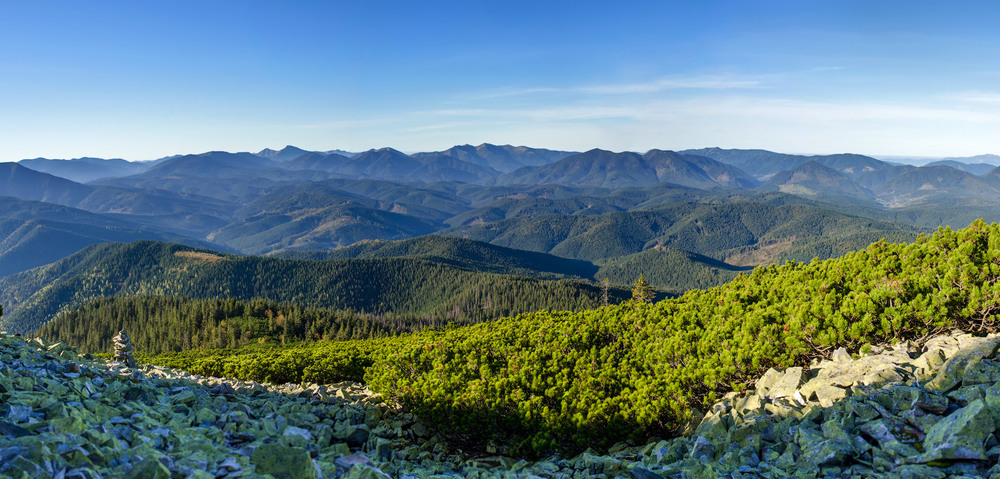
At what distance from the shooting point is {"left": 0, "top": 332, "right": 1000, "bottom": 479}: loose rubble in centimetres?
1086

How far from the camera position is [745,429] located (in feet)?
48.8

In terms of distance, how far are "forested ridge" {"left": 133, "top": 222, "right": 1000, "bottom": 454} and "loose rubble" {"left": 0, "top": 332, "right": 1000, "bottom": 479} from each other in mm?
1146

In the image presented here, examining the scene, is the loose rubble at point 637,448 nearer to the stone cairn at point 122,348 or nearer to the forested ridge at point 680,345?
the forested ridge at point 680,345

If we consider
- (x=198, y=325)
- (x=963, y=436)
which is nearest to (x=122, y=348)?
(x=963, y=436)

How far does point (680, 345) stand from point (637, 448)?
609 centimetres

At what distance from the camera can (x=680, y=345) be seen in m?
22.8

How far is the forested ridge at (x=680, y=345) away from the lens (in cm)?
1817

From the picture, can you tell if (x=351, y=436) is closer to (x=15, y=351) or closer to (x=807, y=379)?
(x=15, y=351)

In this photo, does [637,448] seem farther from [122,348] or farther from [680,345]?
[122,348]

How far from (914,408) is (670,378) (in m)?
9.12

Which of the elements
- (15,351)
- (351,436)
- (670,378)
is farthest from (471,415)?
(15,351)

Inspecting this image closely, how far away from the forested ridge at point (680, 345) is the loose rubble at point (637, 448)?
1.15 metres

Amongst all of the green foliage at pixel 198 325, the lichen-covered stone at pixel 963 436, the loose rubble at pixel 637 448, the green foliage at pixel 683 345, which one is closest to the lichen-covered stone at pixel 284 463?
the loose rubble at pixel 637 448

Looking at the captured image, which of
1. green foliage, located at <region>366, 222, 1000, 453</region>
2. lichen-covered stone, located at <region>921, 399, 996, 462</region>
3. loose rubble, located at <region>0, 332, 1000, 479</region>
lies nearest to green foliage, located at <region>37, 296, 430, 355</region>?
green foliage, located at <region>366, 222, 1000, 453</region>
